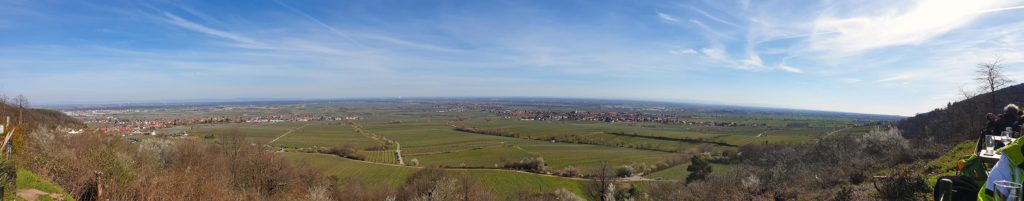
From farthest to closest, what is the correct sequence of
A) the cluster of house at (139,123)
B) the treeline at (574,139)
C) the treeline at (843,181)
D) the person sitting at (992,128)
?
1. the treeline at (574,139)
2. the cluster of house at (139,123)
3. the treeline at (843,181)
4. the person sitting at (992,128)

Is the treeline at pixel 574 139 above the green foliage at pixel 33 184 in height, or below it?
below

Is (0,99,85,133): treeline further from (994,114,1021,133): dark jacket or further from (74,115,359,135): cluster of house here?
(994,114,1021,133): dark jacket

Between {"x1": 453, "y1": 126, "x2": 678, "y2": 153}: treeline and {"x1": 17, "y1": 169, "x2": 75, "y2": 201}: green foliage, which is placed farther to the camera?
{"x1": 453, "y1": 126, "x2": 678, "y2": 153}: treeline

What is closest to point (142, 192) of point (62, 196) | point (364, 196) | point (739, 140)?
point (62, 196)

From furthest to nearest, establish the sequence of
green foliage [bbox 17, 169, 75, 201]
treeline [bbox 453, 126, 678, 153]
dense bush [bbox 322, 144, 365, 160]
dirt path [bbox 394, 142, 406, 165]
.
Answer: treeline [bbox 453, 126, 678, 153], dense bush [bbox 322, 144, 365, 160], dirt path [bbox 394, 142, 406, 165], green foliage [bbox 17, 169, 75, 201]

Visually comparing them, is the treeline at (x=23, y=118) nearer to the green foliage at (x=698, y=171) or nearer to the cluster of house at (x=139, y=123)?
the cluster of house at (x=139, y=123)

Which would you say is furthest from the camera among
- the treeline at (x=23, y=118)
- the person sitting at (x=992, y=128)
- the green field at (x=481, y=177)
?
the green field at (x=481, y=177)

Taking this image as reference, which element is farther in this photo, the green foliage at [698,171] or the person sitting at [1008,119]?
the green foliage at [698,171]

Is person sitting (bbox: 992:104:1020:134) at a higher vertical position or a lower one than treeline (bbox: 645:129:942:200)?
higher

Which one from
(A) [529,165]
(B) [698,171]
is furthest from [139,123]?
(B) [698,171]

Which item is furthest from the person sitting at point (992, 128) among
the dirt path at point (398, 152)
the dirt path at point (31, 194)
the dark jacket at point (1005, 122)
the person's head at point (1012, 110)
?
the dirt path at point (398, 152)

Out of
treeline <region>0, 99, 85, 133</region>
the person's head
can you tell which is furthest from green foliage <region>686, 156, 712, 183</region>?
treeline <region>0, 99, 85, 133</region>

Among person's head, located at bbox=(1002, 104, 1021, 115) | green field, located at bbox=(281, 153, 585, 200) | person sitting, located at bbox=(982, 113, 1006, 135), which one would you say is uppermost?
person's head, located at bbox=(1002, 104, 1021, 115)

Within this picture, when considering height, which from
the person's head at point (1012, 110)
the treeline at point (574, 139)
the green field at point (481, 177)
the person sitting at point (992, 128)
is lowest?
the green field at point (481, 177)
